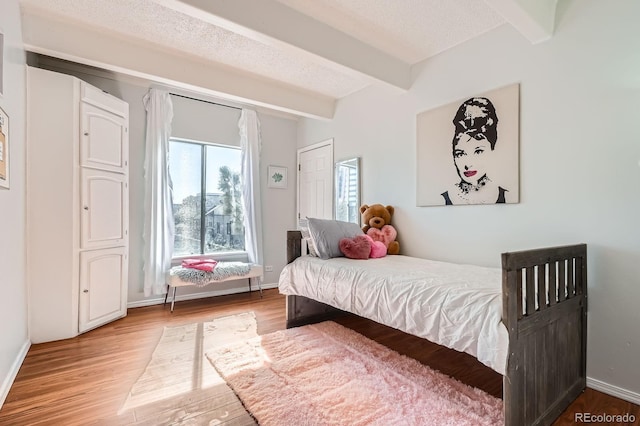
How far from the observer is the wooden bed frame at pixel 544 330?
133cm

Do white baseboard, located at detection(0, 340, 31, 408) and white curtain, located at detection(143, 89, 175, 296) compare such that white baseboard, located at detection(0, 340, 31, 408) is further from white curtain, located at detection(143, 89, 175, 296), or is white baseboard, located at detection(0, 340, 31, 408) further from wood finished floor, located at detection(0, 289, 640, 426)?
white curtain, located at detection(143, 89, 175, 296)

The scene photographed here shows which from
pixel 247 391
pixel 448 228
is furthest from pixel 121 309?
pixel 448 228

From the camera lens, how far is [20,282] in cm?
220

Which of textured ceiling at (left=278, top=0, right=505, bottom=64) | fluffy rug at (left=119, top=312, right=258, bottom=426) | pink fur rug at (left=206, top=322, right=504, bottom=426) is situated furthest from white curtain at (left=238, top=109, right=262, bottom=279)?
textured ceiling at (left=278, top=0, right=505, bottom=64)

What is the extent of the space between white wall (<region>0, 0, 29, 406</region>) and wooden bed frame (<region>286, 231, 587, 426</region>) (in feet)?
8.74

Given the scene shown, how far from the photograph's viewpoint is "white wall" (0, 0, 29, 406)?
1.79m

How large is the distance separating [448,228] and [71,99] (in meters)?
3.49

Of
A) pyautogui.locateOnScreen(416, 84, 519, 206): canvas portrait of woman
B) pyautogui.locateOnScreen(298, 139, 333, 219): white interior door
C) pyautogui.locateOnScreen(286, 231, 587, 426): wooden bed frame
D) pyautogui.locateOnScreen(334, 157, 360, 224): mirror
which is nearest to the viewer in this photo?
pyautogui.locateOnScreen(286, 231, 587, 426): wooden bed frame

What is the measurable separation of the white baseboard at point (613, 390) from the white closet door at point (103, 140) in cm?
414

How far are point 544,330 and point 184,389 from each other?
2.02 meters

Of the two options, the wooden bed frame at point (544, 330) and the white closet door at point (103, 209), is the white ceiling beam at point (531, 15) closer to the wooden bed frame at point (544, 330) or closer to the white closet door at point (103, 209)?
the wooden bed frame at point (544, 330)

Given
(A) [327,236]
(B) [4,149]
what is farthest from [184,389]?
Result: (B) [4,149]

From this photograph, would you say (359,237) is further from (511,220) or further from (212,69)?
(212,69)

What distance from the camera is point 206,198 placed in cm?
404
